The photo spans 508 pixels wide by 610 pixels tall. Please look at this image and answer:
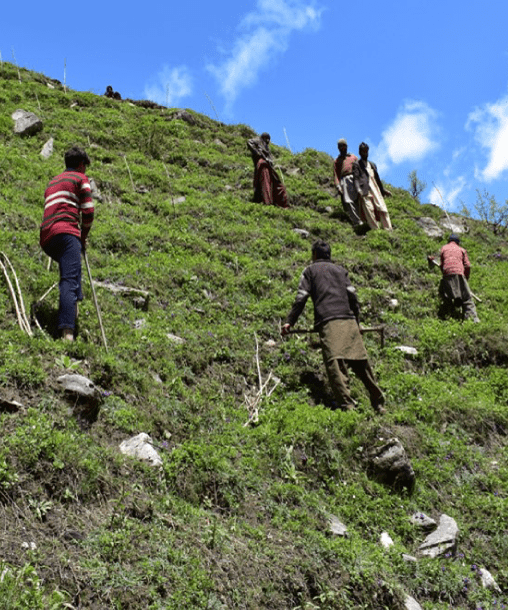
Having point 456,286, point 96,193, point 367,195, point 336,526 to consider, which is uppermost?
point 367,195

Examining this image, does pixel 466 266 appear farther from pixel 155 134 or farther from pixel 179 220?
pixel 155 134

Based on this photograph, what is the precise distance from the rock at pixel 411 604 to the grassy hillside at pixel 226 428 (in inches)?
3.1

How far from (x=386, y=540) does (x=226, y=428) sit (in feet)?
6.51

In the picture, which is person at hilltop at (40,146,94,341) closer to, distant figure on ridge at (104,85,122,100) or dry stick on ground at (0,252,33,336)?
dry stick on ground at (0,252,33,336)

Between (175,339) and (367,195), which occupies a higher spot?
(367,195)

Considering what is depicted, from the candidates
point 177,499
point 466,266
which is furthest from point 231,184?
point 177,499

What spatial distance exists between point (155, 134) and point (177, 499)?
14168 millimetres

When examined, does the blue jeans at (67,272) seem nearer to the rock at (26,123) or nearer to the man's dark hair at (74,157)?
the man's dark hair at (74,157)

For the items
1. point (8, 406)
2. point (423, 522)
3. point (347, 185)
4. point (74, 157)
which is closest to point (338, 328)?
point (423, 522)

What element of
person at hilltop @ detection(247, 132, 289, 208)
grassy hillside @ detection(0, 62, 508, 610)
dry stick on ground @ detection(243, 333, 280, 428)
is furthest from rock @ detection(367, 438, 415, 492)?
person at hilltop @ detection(247, 132, 289, 208)

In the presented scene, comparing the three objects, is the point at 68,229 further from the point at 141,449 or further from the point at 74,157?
the point at 141,449

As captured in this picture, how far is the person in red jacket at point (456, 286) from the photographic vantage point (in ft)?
34.7

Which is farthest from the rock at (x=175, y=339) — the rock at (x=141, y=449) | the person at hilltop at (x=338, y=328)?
the rock at (x=141, y=449)

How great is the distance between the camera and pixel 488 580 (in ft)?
16.6
